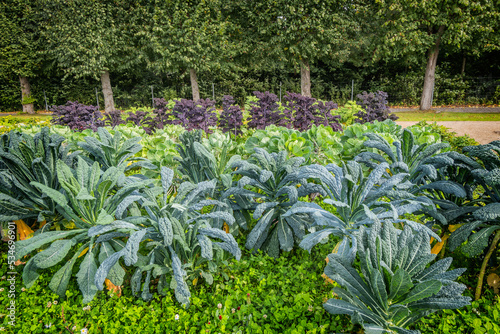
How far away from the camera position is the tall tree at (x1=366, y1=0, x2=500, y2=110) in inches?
489

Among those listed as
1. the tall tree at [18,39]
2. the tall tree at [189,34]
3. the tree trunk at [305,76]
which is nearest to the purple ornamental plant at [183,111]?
the tall tree at [189,34]

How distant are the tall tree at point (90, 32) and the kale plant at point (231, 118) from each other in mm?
12675

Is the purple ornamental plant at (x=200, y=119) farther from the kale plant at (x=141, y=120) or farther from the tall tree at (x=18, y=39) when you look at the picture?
the tall tree at (x=18, y=39)

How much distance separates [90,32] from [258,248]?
17.3 meters

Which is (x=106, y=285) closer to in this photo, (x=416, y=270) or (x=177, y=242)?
(x=177, y=242)

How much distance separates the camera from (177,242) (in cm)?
199

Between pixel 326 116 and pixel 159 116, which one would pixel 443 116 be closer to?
pixel 326 116

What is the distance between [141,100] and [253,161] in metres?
22.4

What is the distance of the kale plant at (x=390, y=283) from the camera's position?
1.34 meters

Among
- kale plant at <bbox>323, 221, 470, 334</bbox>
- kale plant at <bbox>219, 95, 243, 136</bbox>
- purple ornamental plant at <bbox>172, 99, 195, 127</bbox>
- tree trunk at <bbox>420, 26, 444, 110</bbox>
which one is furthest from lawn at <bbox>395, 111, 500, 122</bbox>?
kale plant at <bbox>323, 221, 470, 334</bbox>

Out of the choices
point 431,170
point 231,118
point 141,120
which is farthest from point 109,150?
point 141,120

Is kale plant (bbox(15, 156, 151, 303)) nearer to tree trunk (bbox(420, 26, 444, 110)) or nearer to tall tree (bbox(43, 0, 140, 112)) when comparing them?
tall tree (bbox(43, 0, 140, 112))

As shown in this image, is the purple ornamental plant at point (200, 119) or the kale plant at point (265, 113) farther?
the purple ornamental plant at point (200, 119)

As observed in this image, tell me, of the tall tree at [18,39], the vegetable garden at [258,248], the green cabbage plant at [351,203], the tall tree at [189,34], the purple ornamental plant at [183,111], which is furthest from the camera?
the tall tree at [18,39]
